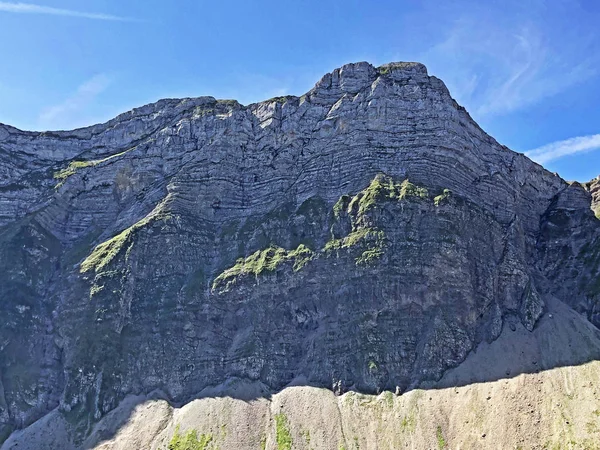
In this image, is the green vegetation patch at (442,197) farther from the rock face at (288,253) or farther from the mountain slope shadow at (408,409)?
the mountain slope shadow at (408,409)

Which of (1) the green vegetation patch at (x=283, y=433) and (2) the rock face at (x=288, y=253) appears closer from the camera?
(1) the green vegetation patch at (x=283, y=433)

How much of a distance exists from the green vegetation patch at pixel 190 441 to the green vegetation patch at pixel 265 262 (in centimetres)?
4143

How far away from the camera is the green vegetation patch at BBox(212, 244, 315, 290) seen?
156 metres

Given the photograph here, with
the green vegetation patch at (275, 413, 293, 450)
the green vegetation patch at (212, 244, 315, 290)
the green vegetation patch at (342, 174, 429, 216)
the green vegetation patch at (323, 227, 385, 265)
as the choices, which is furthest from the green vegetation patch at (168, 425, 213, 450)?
the green vegetation patch at (342, 174, 429, 216)

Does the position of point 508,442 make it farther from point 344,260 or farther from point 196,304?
point 196,304

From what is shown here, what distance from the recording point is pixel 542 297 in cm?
16062

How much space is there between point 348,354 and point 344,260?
83.3 ft

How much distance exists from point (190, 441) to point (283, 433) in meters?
19.8

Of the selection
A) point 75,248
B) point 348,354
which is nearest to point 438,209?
point 348,354

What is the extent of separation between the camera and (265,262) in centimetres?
15850

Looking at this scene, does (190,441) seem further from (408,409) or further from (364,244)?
(364,244)

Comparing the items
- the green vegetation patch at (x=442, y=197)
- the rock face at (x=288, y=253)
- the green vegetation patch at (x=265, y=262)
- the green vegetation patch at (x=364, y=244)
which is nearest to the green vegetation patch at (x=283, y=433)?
the rock face at (x=288, y=253)

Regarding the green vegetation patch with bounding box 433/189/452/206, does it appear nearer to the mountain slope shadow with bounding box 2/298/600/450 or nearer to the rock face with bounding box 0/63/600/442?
the rock face with bounding box 0/63/600/442

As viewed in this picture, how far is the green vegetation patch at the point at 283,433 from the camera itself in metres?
121
